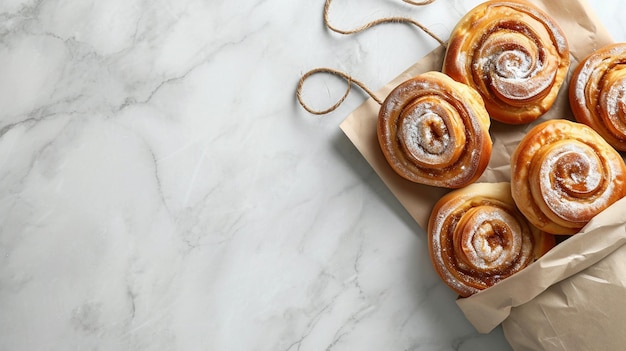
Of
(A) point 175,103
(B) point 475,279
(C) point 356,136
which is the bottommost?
(B) point 475,279

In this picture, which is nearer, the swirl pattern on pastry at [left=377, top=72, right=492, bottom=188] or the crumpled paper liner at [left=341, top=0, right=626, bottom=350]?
the crumpled paper liner at [left=341, top=0, right=626, bottom=350]

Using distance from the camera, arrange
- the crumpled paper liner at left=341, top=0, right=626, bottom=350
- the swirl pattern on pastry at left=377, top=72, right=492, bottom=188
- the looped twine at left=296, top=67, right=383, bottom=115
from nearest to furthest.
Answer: the crumpled paper liner at left=341, top=0, right=626, bottom=350 < the swirl pattern on pastry at left=377, top=72, right=492, bottom=188 < the looped twine at left=296, top=67, right=383, bottom=115

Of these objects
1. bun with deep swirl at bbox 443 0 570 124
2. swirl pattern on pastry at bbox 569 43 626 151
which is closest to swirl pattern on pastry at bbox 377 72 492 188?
bun with deep swirl at bbox 443 0 570 124

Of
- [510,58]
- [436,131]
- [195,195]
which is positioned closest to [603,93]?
[510,58]

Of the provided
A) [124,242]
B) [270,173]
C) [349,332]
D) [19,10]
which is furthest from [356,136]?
[19,10]

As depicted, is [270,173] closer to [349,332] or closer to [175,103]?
[175,103]

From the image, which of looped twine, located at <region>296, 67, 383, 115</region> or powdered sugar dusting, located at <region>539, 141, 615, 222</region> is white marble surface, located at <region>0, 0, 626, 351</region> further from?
powdered sugar dusting, located at <region>539, 141, 615, 222</region>
